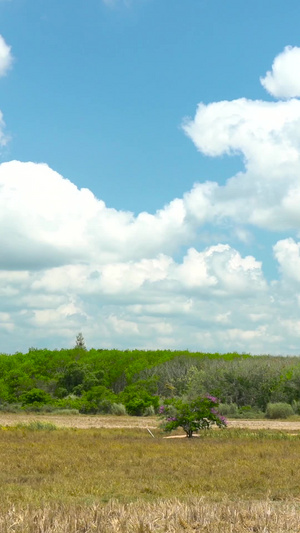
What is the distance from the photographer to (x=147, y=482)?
1226cm

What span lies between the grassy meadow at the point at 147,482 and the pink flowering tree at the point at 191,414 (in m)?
0.66

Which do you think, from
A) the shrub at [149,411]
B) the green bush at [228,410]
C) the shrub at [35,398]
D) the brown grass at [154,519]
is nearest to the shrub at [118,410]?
the shrub at [149,411]

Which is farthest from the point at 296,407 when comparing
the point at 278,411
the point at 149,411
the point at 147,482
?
the point at 147,482

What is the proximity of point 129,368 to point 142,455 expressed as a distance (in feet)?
117

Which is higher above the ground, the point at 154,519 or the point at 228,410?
the point at 228,410

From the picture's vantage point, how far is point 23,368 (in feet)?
168

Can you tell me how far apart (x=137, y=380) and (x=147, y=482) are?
38946 mm

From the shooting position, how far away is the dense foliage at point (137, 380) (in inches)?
1615

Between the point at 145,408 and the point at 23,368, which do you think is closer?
the point at 145,408

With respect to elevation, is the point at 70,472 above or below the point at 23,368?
below

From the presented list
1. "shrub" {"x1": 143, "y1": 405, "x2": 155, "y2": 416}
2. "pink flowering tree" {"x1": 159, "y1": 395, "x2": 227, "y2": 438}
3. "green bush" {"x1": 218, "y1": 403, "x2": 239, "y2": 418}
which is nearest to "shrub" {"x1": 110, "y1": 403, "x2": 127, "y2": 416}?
"shrub" {"x1": 143, "y1": 405, "x2": 155, "y2": 416}

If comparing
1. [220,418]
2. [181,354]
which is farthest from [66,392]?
[220,418]

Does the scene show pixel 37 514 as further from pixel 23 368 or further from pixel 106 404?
pixel 23 368

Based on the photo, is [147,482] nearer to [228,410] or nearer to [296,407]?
[228,410]
